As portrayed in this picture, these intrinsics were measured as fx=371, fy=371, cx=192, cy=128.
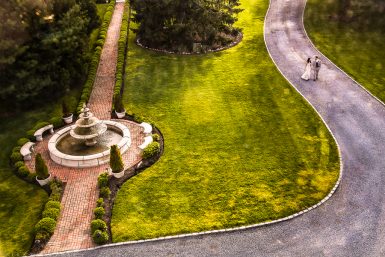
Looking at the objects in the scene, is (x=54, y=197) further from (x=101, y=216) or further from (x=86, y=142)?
(x=86, y=142)

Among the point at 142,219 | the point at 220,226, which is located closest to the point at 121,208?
the point at 142,219

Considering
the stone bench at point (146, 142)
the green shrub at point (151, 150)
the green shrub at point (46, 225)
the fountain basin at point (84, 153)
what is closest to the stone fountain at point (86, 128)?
the fountain basin at point (84, 153)

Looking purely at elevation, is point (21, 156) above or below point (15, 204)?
above

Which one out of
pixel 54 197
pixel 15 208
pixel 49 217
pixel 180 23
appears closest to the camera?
pixel 49 217

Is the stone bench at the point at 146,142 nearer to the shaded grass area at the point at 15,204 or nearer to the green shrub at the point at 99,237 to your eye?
the shaded grass area at the point at 15,204

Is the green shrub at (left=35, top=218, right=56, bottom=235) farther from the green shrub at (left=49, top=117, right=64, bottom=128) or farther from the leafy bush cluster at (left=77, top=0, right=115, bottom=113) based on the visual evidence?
the leafy bush cluster at (left=77, top=0, right=115, bottom=113)

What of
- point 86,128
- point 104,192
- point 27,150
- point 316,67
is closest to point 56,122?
point 27,150

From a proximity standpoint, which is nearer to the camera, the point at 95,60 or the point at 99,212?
the point at 99,212

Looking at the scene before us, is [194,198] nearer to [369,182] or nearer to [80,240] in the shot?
[80,240]
